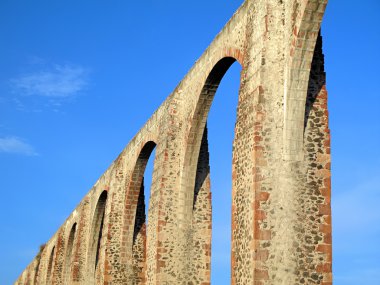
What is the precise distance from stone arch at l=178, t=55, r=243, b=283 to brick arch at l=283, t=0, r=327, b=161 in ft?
12.2

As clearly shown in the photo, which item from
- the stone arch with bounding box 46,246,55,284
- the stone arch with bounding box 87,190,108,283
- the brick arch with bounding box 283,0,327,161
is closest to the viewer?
the brick arch with bounding box 283,0,327,161

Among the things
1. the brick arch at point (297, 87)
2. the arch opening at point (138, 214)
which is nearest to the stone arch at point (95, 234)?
the arch opening at point (138, 214)

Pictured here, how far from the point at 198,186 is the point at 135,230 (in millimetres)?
4907

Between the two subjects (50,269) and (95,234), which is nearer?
(95,234)

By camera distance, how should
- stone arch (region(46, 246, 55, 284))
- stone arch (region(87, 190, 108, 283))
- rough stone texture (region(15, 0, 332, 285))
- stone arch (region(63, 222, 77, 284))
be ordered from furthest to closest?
stone arch (region(46, 246, 55, 284)) → stone arch (region(63, 222, 77, 284)) → stone arch (region(87, 190, 108, 283)) → rough stone texture (region(15, 0, 332, 285))

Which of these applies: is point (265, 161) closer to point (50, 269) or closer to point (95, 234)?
point (95, 234)

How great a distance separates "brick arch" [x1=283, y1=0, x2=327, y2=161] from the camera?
8.70 metres

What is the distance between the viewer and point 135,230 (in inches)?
704

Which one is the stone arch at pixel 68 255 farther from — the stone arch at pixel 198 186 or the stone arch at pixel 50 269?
the stone arch at pixel 198 186

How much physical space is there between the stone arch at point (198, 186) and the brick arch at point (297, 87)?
3713 millimetres

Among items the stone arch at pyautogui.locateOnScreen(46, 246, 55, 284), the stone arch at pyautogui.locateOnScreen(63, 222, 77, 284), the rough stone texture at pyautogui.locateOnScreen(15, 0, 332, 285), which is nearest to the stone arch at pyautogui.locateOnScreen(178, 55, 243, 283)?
the rough stone texture at pyautogui.locateOnScreen(15, 0, 332, 285)

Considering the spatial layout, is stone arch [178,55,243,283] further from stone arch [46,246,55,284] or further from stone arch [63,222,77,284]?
stone arch [46,246,55,284]

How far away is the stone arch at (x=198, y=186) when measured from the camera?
1287cm

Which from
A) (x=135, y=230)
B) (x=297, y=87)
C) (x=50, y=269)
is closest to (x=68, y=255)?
(x=50, y=269)
